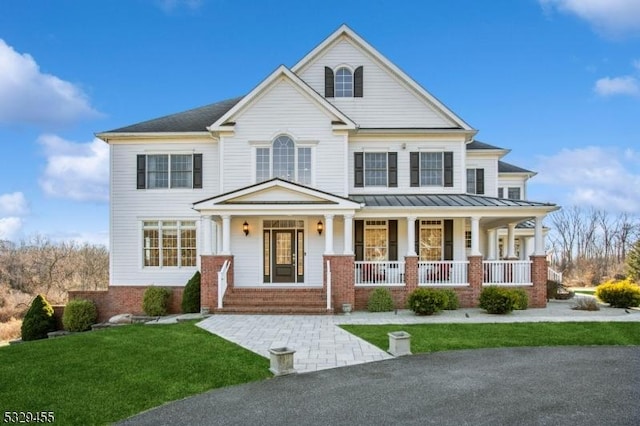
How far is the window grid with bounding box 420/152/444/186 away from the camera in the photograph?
57.7 ft

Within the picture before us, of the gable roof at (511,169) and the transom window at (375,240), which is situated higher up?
the gable roof at (511,169)

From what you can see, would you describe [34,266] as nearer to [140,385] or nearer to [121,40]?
[121,40]

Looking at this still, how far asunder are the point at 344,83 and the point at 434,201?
21.5 ft

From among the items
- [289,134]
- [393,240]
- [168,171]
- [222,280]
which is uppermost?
[289,134]

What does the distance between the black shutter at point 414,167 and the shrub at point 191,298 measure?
9.75 m

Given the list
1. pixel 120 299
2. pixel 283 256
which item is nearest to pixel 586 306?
pixel 283 256

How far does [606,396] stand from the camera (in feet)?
20.7

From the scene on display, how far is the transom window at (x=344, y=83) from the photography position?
1798 cm

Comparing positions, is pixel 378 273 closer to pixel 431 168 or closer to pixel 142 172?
pixel 431 168

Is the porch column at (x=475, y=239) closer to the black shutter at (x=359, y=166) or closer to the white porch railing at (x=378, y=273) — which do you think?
the white porch railing at (x=378, y=273)

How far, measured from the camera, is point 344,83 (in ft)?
59.3

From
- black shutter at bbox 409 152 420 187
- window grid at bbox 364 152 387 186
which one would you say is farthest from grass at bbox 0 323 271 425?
black shutter at bbox 409 152 420 187

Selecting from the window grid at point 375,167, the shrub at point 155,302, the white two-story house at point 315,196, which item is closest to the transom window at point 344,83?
the white two-story house at point 315,196

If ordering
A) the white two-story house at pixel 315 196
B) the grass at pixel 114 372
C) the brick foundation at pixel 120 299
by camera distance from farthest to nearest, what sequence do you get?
the brick foundation at pixel 120 299 → the white two-story house at pixel 315 196 → the grass at pixel 114 372
